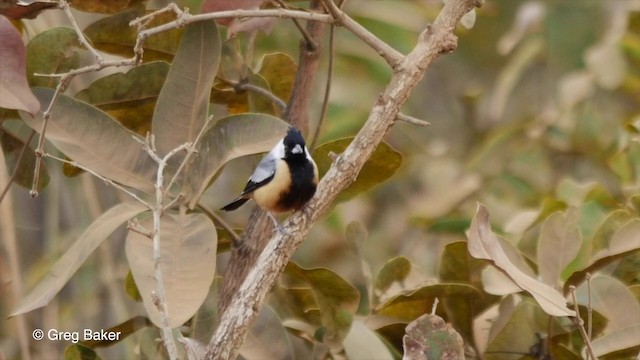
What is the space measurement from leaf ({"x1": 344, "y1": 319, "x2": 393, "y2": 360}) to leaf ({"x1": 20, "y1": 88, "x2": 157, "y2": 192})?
0.32m

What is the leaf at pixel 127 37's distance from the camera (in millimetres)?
1370

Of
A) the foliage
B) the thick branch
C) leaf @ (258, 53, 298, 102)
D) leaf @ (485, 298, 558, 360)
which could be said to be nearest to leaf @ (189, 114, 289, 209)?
the foliage

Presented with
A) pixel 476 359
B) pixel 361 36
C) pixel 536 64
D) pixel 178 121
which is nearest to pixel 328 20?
pixel 361 36

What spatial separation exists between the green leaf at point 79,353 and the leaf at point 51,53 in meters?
0.37

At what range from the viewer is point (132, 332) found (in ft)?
4.49

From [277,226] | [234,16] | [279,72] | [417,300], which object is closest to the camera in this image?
[234,16]

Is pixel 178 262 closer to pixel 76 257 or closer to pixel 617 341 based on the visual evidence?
pixel 76 257

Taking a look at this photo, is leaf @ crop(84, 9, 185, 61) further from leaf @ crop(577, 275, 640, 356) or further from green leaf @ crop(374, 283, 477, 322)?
leaf @ crop(577, 275, 640, 356)

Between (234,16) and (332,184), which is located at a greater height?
(234,16)

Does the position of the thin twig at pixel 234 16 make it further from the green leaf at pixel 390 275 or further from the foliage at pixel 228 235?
the green leaf at pixel 390 275

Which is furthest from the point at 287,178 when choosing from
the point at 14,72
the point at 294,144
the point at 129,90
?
the point at 14,72

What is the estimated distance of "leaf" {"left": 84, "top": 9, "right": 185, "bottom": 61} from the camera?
137cm

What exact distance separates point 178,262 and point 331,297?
0.79ft

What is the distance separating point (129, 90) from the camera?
4.42 feet
